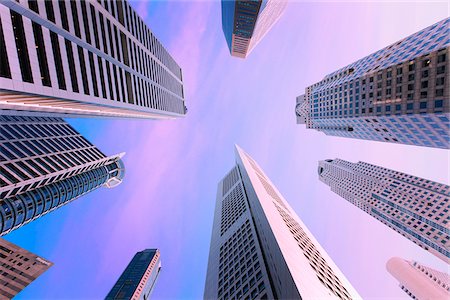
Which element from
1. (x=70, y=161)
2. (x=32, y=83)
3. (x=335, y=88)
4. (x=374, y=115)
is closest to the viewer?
(x=32, y=83)

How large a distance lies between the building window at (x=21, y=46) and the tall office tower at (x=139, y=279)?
16441cm

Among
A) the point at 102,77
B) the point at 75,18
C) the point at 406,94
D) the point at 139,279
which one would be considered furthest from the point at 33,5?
the point at 139,279

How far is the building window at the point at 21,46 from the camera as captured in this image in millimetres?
25688

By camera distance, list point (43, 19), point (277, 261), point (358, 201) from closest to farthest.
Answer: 1. point (43, 19)
2. point (277, 261)
3. point (358, 201)

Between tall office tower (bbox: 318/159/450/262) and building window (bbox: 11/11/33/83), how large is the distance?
114 m

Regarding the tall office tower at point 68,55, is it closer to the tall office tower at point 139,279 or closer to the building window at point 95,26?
the building window at point 95,26

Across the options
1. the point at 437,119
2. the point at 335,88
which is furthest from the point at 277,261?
the point at 335,88

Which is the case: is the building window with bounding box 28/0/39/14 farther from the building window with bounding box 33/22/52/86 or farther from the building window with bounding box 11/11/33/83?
the building window with bounding box 11/11/33/83

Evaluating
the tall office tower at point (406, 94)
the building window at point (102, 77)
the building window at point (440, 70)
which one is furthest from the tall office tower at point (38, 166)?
the building window at point (440, 70)

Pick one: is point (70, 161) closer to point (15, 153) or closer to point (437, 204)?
point (15, 153)

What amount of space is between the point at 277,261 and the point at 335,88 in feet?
211

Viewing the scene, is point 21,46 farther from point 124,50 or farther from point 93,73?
point 124,50

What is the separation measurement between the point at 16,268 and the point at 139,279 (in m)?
131

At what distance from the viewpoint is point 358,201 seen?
119 m
